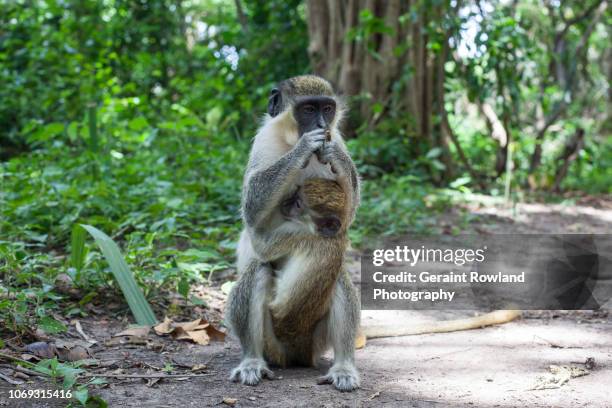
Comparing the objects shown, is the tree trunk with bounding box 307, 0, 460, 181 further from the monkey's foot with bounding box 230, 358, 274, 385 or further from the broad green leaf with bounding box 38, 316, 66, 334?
the broad green leaf with bounding box 38, 316, 66, 334

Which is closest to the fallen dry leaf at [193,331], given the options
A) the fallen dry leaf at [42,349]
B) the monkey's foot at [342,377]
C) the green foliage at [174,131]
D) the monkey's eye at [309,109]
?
the green foliage at [174,131]

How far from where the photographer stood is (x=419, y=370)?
4.41 m

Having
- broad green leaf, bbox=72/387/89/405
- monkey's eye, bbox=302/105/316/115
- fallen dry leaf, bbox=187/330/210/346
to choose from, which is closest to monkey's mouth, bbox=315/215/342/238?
monkey's eye, bbox=302/105/316/115

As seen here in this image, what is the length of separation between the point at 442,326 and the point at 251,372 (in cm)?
186

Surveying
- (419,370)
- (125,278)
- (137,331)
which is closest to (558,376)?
(419,370)

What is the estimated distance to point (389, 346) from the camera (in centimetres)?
504

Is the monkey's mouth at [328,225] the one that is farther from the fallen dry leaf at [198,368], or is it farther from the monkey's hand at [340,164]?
the fallen dry leaf at [198,368]

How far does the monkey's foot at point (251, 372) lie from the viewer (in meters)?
4.04

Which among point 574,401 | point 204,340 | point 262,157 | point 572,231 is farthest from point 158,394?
point 572,231

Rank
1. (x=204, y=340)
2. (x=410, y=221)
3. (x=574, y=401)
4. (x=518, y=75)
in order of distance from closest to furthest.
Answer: (x=574, y=401), (x=204, y=340), (x=410, y=221), (x=518, y=75)

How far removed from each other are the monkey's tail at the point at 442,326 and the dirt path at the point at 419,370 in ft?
0.19

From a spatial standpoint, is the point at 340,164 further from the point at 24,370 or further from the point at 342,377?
the point at 24,370

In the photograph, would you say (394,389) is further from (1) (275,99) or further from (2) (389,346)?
(1) (275,99)

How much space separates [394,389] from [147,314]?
73.9 inches
